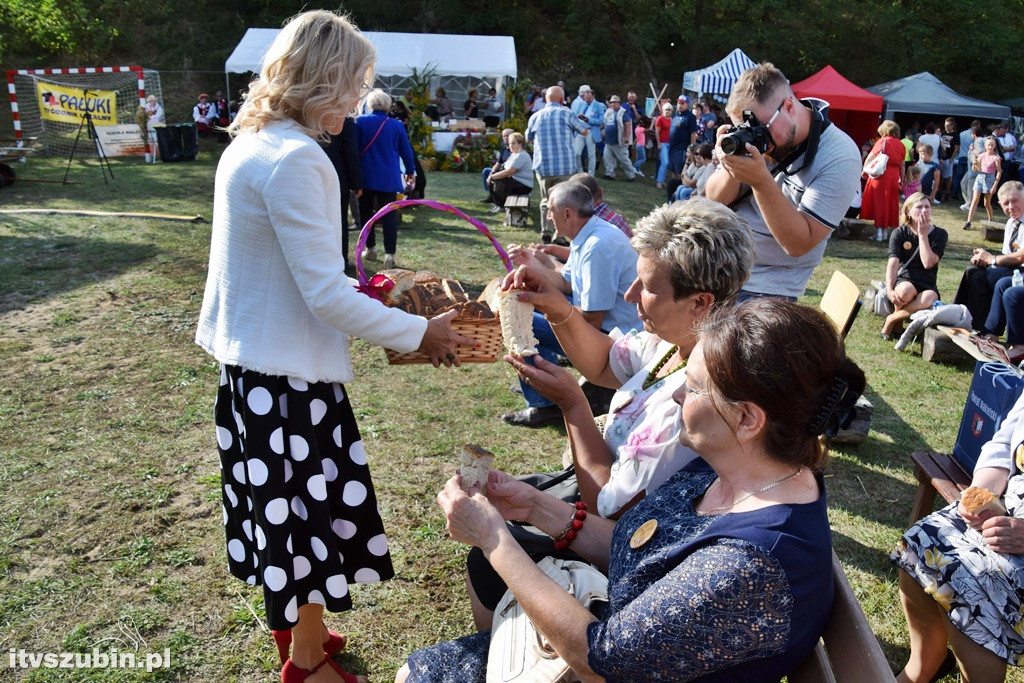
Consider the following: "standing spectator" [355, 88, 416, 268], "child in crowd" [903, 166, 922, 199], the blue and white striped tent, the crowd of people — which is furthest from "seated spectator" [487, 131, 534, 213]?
the blue and white striped tent

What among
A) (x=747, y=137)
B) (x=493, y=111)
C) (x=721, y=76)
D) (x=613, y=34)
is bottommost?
(x=747, y=137)

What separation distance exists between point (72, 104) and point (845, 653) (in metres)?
18.2

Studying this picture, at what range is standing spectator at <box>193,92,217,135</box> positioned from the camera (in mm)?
19172

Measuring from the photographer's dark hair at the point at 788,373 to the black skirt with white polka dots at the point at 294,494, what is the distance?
1144 mm

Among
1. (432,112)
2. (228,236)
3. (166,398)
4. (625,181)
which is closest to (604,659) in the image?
(228,236)

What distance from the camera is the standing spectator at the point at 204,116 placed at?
755 inches

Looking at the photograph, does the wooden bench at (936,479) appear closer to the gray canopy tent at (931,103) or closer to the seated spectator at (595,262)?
the seated spectator at (595,262)

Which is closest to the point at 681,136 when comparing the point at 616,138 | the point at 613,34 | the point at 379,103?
the point at 616,138

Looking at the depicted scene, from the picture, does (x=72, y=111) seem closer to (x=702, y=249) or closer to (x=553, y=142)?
(x=553, y=142)

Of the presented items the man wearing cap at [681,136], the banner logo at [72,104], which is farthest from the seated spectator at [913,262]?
the banner logo at [72,104]

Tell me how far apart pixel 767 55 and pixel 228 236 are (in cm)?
3044

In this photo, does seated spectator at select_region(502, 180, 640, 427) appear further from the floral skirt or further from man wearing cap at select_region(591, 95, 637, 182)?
man wearing cap at select_region(591, 95, 637, 182)

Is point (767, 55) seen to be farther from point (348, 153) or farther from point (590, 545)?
point (590, 545)

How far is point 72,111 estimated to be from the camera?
1566 centimetres
